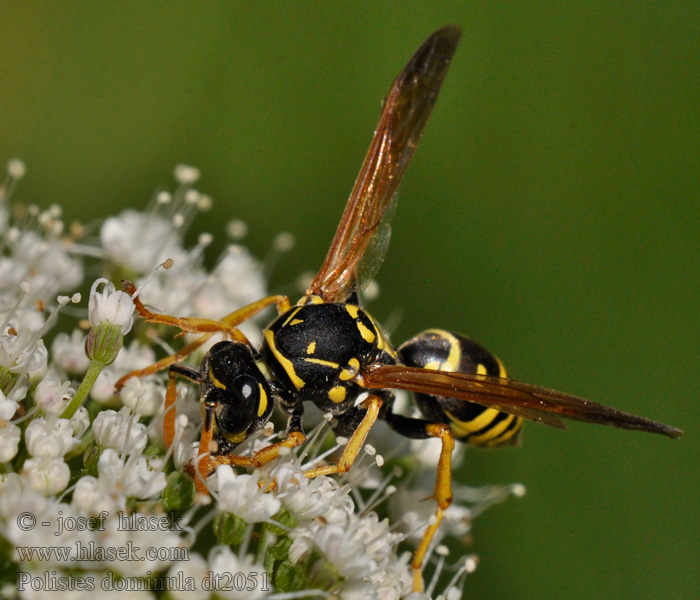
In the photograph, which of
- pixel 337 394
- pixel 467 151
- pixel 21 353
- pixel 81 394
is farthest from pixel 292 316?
pixel 467 151

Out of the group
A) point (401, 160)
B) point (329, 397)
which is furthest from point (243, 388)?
point (401, 160)

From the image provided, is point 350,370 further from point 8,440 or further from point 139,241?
point 139,241

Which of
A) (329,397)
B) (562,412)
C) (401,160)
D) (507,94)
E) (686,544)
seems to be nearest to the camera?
(562,412)

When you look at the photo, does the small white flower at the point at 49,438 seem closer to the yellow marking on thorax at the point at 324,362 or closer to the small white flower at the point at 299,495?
the small white flower at the point at 299,495

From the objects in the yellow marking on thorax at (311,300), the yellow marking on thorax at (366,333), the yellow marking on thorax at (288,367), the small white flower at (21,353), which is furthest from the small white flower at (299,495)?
the small white flower at (21,353)

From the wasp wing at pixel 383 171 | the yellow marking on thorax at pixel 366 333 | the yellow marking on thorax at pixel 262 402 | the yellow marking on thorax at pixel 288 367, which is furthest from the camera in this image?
the wasp wing at pixel 383 171

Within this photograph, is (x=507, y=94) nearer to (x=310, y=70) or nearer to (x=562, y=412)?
(x=310, y=70)

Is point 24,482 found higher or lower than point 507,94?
lower
